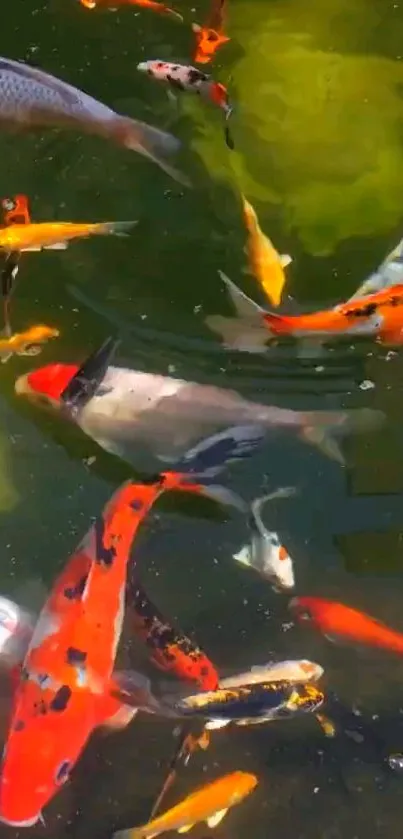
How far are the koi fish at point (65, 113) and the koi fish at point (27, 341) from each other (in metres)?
0.43

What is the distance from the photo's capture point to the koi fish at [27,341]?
5.93ft

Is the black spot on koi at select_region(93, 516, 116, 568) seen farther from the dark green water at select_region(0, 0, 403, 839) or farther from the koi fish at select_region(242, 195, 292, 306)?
the koi fish at select_region(242, 195, 292, 306)

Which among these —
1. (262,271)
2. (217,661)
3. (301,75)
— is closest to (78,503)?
(217,661)

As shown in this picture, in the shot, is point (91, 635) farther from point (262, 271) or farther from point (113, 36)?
point (113, 36)

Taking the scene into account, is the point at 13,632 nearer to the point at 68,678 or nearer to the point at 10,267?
the point at 68,678

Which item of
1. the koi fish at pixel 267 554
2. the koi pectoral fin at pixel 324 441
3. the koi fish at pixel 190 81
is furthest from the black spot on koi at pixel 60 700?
the koi fish at pixel 190 81

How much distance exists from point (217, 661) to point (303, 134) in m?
1.10

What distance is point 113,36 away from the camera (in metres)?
2.00

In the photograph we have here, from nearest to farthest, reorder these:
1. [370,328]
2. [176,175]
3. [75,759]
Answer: [75,759] → [370,328] → [176,175]

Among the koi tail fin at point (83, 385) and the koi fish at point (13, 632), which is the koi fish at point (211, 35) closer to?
the koi tail fin at point (83, 385)

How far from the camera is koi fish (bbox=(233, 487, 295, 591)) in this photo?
5.43 ft

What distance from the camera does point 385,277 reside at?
175cm

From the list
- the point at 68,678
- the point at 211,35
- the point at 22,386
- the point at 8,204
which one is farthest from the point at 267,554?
the point at 211,35

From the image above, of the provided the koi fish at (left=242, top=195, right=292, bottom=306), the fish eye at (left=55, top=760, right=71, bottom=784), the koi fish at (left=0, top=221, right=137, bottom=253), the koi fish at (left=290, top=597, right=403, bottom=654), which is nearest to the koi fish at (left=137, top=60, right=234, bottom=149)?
the koi fish at (left=242, top=195, right=292, bottom=306)
